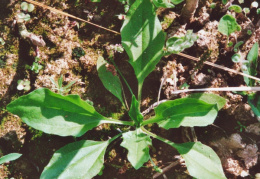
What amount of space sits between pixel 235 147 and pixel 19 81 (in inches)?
66.5

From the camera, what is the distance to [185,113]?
1.75 metres

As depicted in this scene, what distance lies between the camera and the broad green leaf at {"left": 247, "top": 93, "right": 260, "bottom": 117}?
1.94 m

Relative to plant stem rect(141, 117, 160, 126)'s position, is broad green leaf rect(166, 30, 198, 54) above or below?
above

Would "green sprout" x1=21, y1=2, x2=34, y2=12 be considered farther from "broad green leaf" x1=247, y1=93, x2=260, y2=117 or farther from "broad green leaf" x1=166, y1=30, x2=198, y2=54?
"broad green leaf" x1=247, y1=93, x2=260, y2=117

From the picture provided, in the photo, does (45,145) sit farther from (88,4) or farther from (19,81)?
(88,4)

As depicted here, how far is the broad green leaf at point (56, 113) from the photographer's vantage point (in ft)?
5.52

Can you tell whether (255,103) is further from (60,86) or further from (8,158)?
(8,158)

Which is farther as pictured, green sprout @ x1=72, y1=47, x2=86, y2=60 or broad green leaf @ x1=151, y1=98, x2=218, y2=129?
green sprout @ x1=72, y1=47, x2=86, y2=60

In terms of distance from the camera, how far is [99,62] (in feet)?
6.52

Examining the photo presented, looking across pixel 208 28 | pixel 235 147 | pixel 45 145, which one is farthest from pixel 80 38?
pixel 235 147

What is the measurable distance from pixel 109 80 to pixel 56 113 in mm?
463

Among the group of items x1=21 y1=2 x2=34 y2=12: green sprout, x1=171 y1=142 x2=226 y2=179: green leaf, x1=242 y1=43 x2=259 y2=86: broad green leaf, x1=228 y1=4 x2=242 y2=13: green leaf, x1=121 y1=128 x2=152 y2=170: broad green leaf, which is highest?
x1=228 y1=4 x2=242 y2=13: green leaf

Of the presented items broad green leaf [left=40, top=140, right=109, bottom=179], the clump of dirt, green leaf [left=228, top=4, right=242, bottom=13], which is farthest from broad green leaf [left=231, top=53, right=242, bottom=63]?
broad green leaf [left=40, top=140, right=109, bottom=179]

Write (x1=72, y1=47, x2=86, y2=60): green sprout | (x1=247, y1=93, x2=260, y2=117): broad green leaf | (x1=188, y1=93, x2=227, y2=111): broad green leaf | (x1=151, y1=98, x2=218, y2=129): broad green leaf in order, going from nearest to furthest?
(x1=151, y1=98, x2=218, y2=129): broad green leaf
(x1=188, y1=93, x2=227, y2=111): broad green leaf
(x1=247, y1=93, x2=260, y2=117): broad green leaf
(x1=72, y1=47, x2=86, y2=60): green sprout
